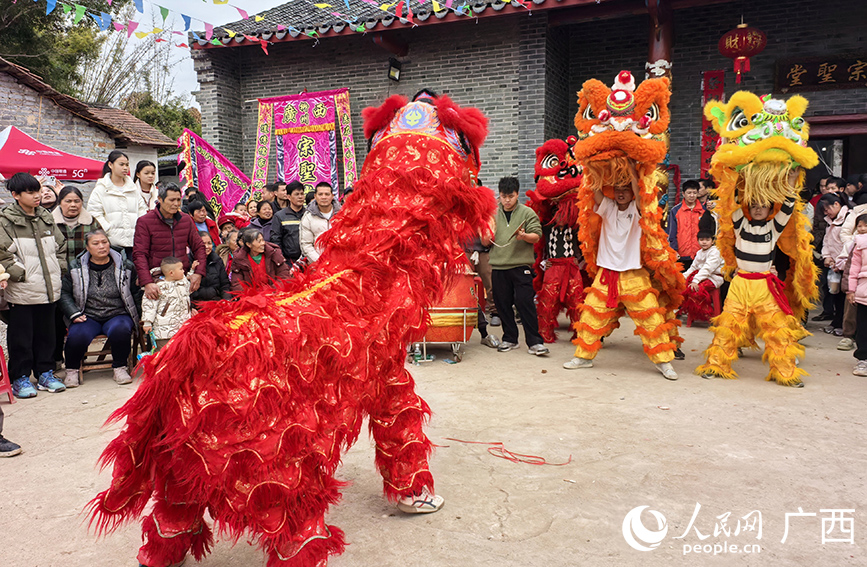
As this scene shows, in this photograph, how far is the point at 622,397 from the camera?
4.36m

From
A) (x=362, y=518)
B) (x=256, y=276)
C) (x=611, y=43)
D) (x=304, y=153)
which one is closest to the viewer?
(x=256, y=276)

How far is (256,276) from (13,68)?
12406 mm

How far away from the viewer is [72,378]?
4879 mm

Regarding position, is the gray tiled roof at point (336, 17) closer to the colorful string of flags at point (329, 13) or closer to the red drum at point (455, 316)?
the colorful string of flags at point (329, 13)

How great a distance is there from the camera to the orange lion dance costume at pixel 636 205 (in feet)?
14.3

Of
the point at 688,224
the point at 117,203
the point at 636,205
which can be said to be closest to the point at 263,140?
the point at 117,203

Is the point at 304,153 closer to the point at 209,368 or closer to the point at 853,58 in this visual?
the point at 853,58

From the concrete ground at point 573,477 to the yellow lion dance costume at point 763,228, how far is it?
0.32m

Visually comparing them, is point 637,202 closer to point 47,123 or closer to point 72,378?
point 72,378

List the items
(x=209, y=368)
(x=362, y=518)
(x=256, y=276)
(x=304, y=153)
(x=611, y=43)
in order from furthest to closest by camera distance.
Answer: (x=304, y=153)
(x=611, y=43)
(x=362, y=518)
(x=256, y=276)
(x=209, y=368)

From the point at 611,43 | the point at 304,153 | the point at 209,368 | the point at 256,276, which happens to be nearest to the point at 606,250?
the point at 256,276

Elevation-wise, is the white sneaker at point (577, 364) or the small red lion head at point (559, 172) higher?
the small red lion head at point (559, 172)

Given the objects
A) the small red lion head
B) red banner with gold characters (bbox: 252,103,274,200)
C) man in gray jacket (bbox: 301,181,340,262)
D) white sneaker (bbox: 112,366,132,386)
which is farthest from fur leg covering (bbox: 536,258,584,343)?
red banner with gold characters (bbox: 252,103,274,200)

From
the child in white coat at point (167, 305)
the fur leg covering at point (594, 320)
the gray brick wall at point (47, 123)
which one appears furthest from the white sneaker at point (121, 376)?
the gray brick wall at point (47, 123)
